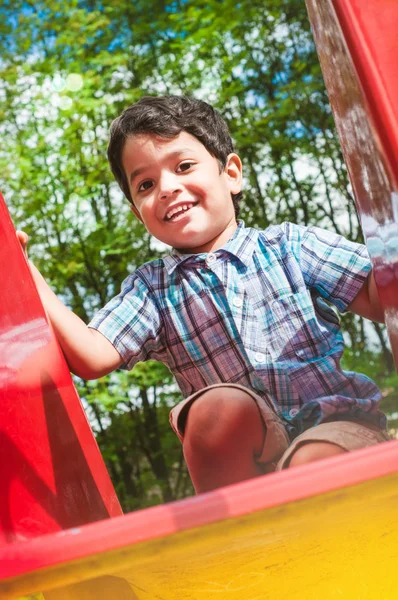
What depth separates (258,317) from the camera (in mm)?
1276

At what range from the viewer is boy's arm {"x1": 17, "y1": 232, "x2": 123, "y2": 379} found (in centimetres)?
104

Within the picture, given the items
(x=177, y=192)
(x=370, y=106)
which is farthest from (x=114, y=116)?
(x=370, y=106)

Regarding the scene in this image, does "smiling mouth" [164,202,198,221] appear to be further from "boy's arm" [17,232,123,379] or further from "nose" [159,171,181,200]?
"boy's arm" [17,232,123,379]

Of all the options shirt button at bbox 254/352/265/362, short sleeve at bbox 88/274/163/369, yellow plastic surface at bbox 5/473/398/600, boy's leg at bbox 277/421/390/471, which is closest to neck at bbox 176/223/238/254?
short sleeve at bbox 88/274/163/369

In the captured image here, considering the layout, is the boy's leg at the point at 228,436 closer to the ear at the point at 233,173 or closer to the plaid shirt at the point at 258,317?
the plaid shirt at the point at 258,317

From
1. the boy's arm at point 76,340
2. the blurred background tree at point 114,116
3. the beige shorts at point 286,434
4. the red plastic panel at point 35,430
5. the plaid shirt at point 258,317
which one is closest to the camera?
the red plastic panel at point 35,430

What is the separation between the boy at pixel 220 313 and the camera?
3.61ft

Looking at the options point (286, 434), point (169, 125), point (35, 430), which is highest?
point (169, 125)

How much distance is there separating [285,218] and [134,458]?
1.97 m

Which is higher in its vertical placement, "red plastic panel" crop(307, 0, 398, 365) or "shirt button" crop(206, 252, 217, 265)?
"red plastic panel" crop(307, 0, 398, 365)

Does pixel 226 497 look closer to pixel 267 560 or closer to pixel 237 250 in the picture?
pixel 267 560

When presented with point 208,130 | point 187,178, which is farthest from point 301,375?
point 208,130

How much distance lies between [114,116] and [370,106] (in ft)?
14.2

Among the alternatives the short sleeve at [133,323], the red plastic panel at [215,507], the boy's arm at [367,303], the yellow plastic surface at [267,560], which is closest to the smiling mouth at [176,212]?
the short sleeve at [133,323]
